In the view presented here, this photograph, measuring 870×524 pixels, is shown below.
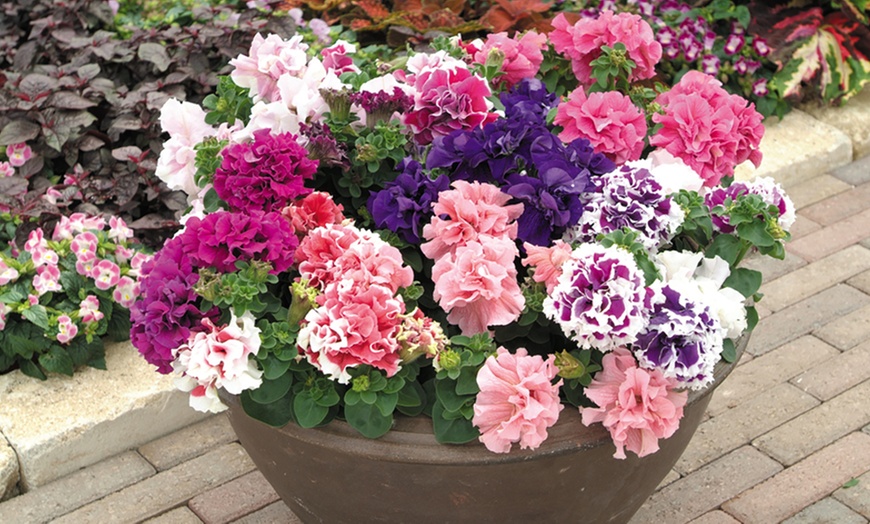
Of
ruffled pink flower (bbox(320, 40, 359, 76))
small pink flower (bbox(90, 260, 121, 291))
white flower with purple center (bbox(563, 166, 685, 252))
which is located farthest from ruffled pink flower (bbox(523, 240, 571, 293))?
small pink flower (bbox(90, 260, 121, 291))

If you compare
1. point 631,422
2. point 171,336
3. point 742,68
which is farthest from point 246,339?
point 742,68

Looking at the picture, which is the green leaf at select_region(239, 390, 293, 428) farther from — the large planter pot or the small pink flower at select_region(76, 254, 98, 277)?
the small pink flower at select_region(76, 254, 98, 277)

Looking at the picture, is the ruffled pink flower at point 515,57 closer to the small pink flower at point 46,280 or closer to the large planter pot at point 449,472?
the large planter pot at point 449,472

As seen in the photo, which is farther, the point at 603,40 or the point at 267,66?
the point at 603,40

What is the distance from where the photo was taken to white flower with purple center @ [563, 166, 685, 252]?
193 cm

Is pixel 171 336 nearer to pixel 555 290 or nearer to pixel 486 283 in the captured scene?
pixel 486 283

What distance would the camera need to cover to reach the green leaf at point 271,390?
6.00 feet

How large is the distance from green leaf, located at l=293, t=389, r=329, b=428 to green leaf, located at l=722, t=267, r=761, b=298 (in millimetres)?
773

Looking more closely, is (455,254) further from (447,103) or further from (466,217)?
(447,103)

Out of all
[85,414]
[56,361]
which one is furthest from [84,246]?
[85,414]

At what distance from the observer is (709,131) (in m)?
2.15

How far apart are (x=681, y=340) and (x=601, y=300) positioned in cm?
16

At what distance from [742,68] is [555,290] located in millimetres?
2435

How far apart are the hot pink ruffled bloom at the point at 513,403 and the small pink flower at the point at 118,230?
1.40 m
